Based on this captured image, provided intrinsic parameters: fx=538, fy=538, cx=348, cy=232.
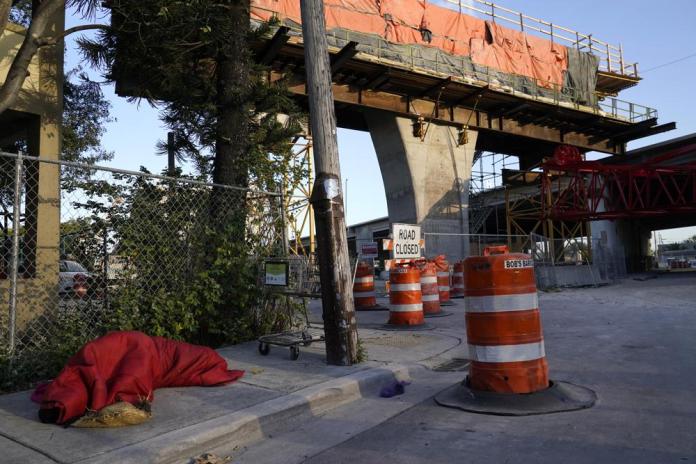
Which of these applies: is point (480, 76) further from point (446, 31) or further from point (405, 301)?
point (405, 301)

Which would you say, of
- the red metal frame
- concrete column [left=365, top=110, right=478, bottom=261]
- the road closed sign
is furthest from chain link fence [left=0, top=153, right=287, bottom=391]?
the red metal frame

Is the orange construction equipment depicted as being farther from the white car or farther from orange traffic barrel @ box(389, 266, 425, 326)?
the white car

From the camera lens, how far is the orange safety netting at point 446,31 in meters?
23.2

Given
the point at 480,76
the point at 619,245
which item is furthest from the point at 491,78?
the point at 619,245

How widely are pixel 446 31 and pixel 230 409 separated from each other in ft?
85.1

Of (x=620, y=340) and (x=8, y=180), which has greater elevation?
(x=8, y=180)

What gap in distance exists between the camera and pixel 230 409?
177 inches

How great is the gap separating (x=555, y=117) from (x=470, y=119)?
5.47 m

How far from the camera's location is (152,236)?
21.6 feet

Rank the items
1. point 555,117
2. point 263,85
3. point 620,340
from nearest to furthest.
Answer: point 620,340, point 263,85, point 555,117

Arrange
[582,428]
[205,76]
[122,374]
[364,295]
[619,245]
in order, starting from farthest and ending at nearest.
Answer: [619,245] < [364,295] < [205,76] < [122,374] < [582,428]

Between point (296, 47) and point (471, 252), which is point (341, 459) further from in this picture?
point (471, 252)

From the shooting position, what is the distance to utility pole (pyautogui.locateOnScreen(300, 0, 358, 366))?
6.10m

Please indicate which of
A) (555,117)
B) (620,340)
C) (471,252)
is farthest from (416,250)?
(555,117)
